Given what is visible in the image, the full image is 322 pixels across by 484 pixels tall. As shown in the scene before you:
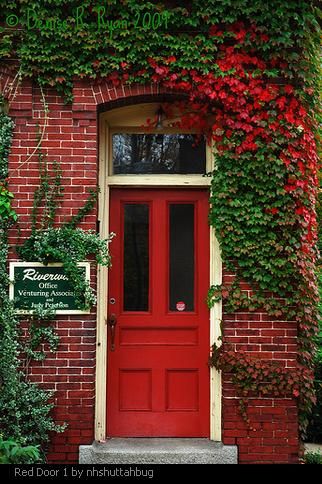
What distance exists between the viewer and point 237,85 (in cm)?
559

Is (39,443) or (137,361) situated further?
(137,361)

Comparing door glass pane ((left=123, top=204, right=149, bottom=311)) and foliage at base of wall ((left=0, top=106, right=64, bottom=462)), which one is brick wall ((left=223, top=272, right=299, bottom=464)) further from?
foliage at base of wall ((left=0, top=106, right=64, bottom=462))

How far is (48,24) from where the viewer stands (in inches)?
220

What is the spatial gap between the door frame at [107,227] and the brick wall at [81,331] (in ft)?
0.65

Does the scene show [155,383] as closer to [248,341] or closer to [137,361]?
[137,361]

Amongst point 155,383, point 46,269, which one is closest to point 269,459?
point 155,383

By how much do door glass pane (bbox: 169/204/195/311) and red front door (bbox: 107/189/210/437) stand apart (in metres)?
0.01

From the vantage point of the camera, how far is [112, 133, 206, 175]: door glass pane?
6090 millimetres

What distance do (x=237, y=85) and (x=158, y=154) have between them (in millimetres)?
1097
